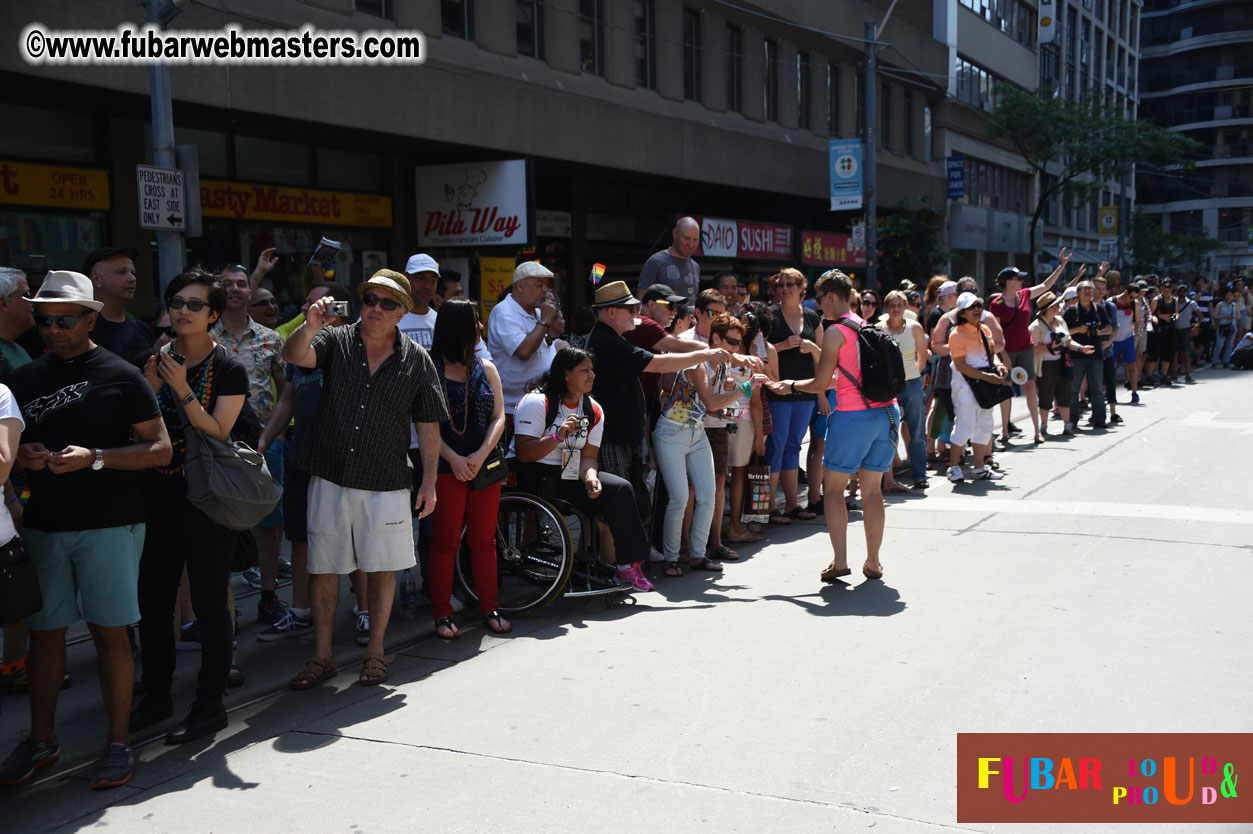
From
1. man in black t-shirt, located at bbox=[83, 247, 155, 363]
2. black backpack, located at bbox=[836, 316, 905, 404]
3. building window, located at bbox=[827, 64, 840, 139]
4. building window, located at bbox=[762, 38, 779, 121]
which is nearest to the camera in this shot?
man in black t-shirt, located at bbox=[83, 247, 155, 363]

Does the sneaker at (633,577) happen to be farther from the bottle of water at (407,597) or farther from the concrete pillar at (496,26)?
the concrete pillar at (496,26)

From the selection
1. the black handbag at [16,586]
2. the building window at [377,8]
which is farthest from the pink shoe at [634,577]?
the building window at [377,8]

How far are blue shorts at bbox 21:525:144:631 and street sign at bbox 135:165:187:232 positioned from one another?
426 cm

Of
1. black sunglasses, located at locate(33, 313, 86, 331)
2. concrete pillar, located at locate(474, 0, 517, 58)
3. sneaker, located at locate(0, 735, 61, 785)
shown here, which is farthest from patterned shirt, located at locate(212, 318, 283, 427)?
concrete pillar, located at locate(474, 0, 517, 58)

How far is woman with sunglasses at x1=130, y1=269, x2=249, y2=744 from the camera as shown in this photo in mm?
4996

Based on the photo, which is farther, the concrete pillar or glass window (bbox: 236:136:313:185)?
the concrete pillar

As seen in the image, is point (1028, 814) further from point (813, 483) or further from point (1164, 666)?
point (813, 483)

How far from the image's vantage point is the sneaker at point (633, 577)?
23.9 feet

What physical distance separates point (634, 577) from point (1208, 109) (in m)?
102

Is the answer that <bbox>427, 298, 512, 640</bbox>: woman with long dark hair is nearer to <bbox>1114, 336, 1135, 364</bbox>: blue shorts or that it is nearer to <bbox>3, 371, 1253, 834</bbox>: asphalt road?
<bbox>3, 371, 1253, 834</bbox>: asphalt road

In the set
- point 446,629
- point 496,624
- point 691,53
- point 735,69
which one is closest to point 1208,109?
point 735,69

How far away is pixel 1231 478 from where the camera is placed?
11.4 meters

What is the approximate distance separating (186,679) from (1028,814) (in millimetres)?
4178

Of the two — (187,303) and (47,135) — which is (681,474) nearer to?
(187,303)
